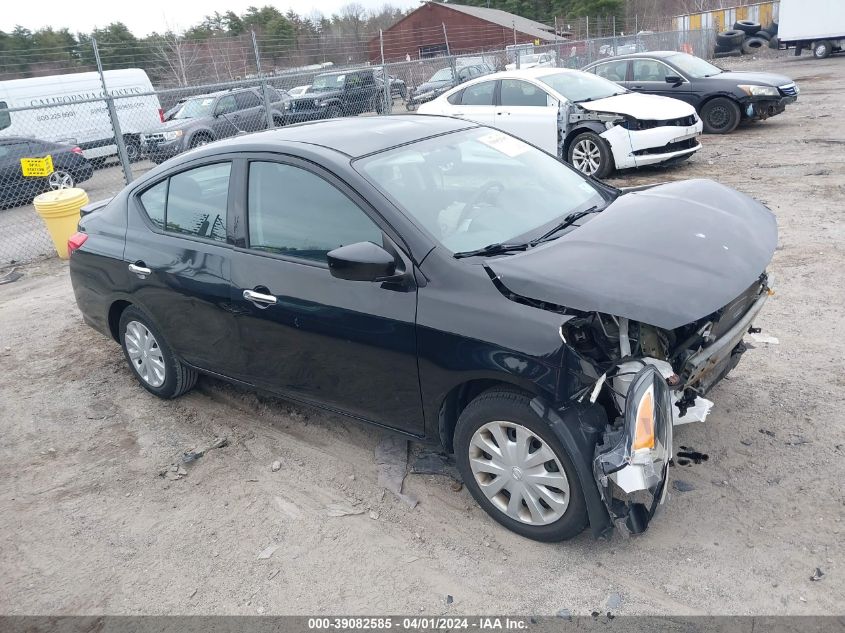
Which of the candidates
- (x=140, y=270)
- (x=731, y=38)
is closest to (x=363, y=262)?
(x=140, y=270)

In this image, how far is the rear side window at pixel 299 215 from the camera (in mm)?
3428

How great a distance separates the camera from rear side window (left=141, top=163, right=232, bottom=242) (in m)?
3.99

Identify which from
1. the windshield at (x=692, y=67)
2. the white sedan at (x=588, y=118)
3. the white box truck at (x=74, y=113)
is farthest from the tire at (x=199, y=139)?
the windshield at (x=692, y=67)

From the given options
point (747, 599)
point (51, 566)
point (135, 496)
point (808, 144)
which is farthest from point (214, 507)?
point (808, 144)

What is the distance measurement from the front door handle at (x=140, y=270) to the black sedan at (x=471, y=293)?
0.03m

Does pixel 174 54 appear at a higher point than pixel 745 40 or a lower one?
higher

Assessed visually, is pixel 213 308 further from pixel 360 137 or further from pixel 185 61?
pixel 185 61

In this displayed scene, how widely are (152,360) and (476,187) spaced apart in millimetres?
2630

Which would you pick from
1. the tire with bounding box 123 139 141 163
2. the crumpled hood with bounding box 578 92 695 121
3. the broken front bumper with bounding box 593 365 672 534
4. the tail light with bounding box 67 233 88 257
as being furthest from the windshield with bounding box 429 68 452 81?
the broken front bumper with bounding box 593 365 672 534

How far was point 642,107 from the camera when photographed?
9.87 meters

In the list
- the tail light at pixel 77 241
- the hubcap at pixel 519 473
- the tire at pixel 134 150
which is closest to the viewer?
the hubcap at pixel 519 473

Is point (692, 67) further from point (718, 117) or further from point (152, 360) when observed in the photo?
point (152, 360)

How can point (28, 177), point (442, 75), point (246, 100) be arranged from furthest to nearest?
point (442, 75) → point (246, 100) → point (28, 177)

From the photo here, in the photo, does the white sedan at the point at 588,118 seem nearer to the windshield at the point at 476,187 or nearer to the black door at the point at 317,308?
the windshield at the point at 476,187
